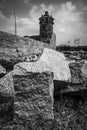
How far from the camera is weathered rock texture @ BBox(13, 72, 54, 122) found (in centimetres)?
239

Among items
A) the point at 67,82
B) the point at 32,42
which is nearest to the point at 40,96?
the point at 67,82

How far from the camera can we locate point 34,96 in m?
2.42

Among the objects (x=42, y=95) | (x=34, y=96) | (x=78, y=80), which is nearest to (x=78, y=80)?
(x=78, y=80)

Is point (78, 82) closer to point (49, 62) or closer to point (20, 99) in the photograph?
point (49, 62)

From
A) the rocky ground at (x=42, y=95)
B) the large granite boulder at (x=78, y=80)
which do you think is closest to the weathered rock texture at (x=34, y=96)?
the rocky ground at (x=42, y=95)

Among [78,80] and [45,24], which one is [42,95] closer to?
[78,80]

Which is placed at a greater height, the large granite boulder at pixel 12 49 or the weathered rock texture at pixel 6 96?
the large granite boulder at pixel 12 49

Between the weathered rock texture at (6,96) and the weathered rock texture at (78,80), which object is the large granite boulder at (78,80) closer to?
the weathered rock texture at (78,80)

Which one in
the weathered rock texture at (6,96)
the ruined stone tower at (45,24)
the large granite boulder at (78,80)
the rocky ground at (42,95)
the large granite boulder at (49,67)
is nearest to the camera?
the rocky ground at (42,95)

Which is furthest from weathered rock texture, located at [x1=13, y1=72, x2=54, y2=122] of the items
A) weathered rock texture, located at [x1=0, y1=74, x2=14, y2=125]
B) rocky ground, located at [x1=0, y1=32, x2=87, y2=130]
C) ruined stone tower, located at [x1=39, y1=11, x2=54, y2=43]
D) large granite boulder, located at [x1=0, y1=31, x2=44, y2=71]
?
ruined stone tower, located at [x1=39, y1=11, x2=54, y2=43]

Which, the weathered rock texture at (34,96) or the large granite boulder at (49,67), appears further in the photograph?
the large granite boulder at (49,67)

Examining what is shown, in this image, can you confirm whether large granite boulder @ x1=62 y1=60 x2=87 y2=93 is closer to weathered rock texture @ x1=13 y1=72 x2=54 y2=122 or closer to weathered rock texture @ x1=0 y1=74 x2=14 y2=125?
weathered rock texture @ x1=13 y1=72 x2=54 y2=122

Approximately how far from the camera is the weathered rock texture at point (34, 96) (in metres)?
A: 2.39

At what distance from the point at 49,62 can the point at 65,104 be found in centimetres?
133
